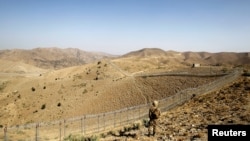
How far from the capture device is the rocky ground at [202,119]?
59.7 feet

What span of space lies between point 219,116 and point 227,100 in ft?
19.6

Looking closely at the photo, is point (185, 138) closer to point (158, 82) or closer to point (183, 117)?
point (183, 117)

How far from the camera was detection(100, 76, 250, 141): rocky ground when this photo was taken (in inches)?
716

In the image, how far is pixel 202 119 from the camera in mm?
21500

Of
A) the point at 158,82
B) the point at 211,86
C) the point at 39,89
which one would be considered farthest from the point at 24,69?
the point at 211,86

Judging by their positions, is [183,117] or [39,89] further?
[39,89]

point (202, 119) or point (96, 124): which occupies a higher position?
point (202, 119)

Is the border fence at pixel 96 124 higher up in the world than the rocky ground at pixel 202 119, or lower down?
lower down

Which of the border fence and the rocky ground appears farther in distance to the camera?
the border fence

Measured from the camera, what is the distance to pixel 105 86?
68750 mm

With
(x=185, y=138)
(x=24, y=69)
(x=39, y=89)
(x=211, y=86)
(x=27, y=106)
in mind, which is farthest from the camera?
(x=24, y=69)

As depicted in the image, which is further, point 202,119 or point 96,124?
point 96,124

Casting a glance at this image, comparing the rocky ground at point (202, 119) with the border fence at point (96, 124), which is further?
the border fence at point (96, 124)

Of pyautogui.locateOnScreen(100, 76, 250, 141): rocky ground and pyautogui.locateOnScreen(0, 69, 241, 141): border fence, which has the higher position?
pyautogui.locateOnScreen(100, 76, 250, 141): rocky ground
